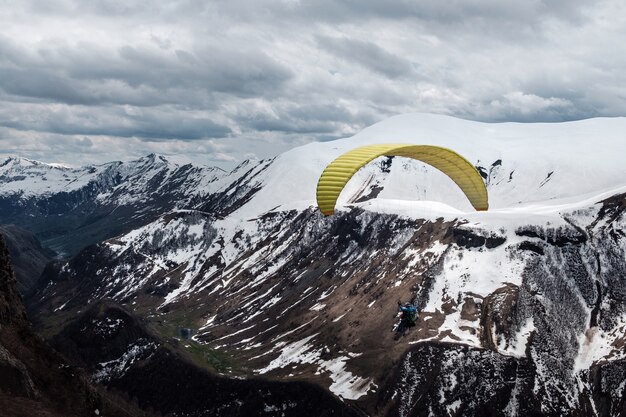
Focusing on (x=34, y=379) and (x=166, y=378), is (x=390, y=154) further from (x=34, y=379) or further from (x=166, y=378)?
(x=166, y=378)

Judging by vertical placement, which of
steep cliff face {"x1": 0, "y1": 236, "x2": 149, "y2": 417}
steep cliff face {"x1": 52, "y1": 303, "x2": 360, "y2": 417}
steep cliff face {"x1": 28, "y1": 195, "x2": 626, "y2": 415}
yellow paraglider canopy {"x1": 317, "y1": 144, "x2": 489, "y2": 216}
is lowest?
steep cliff face {"x1": 52, "y1": 303, "x2": 360, "y2": 417}

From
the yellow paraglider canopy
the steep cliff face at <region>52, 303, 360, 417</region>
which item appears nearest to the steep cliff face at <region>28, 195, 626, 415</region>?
the steep cliff face at <region>52, 303, 360, 417</region>

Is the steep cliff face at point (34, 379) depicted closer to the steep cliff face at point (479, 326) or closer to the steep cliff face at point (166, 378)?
the steep cliff face at point (166, 378)

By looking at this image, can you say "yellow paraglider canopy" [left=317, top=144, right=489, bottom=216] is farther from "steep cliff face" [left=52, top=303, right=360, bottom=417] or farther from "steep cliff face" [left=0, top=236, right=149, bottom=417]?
"steep cliff face" [left=52, top=303, right=360, bottom=417]

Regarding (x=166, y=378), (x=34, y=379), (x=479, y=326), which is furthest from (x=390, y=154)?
(x=166, y=378)

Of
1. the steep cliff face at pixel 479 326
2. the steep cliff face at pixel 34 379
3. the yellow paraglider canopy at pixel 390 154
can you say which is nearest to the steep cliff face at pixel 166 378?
the steep cliff face at pixel 479 326

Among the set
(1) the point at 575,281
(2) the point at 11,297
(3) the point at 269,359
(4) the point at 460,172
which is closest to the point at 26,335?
(2) the point at 11,297

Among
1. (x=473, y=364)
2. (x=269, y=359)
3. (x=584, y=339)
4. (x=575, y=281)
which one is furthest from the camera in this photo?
(x=269, y=359)

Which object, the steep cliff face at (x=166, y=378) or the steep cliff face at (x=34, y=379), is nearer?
the steep cliff face at (x=34, y=379)

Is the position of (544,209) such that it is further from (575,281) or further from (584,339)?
(584,339)
